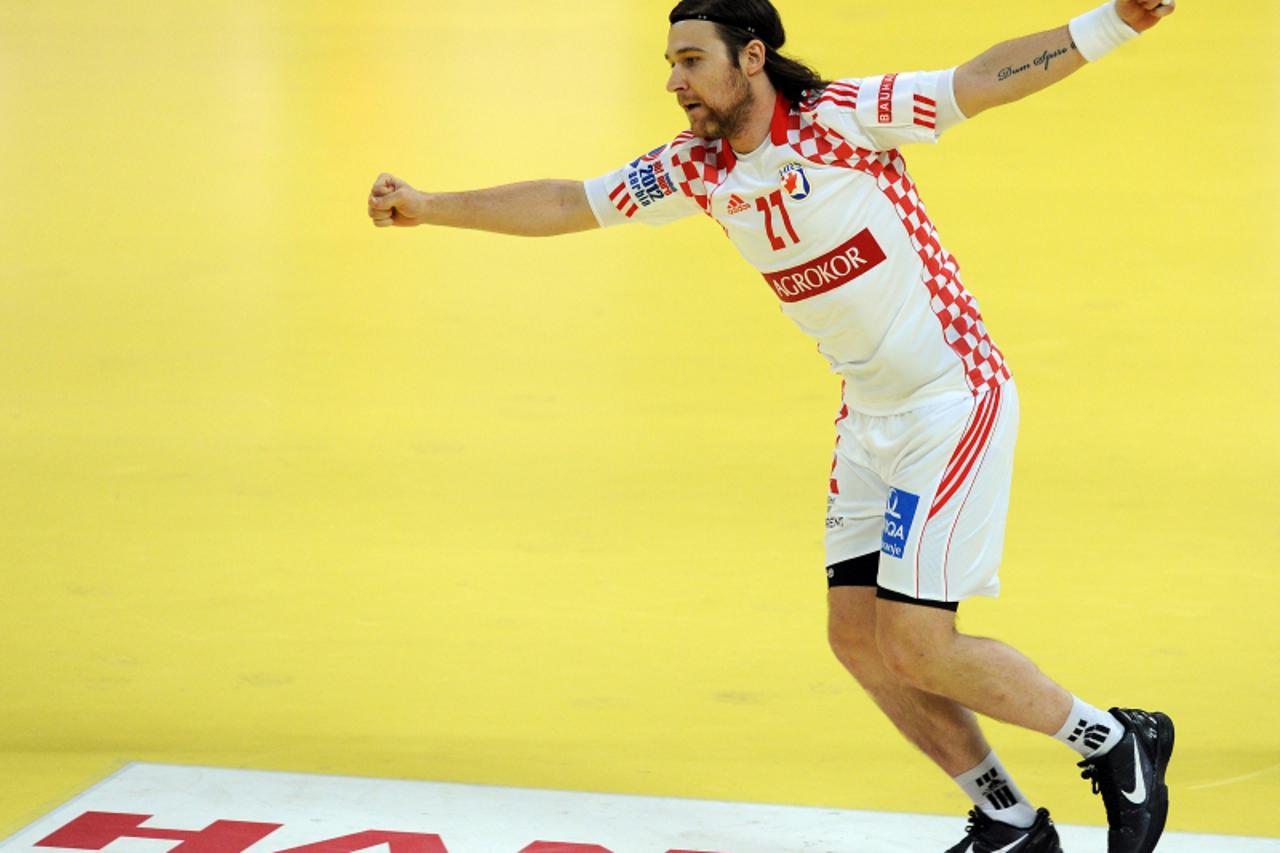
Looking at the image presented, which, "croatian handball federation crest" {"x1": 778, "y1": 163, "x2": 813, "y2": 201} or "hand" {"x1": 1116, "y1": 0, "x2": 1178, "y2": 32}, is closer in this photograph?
"hand" {"x1": 1116, "y1": 0, "x2": 1178, "y2": 32}

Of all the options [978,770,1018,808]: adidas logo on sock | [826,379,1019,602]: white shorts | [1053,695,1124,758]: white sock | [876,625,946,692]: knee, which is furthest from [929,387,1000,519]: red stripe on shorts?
[978,770,1018,808]: adidas logo on sock

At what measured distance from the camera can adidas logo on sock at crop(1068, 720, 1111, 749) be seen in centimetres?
424

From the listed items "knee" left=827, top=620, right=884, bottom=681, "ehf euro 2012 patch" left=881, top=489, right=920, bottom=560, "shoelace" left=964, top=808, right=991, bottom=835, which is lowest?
"shoelace" left=964, top=808, right=991, bottom=835

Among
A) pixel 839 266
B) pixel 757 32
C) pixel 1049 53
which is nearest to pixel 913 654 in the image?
pixel 839 266

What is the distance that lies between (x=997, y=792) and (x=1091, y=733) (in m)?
0.27

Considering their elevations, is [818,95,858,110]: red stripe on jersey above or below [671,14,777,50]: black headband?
below

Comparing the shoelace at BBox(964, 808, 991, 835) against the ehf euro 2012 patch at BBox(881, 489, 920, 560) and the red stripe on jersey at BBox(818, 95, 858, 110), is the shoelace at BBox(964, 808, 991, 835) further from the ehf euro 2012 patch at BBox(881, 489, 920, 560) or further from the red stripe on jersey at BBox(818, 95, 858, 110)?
the red stripe on jersey at BBox(818, 95, 858, 110)

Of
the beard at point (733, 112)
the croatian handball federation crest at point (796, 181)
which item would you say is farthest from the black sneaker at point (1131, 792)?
the beard at point (733, 112)

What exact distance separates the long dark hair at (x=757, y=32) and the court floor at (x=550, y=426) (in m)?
1.90

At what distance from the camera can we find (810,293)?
4207mm

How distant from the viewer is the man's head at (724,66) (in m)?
4.16

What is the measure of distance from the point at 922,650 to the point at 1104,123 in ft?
22.0

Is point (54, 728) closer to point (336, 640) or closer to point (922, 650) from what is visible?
point (336, 640)

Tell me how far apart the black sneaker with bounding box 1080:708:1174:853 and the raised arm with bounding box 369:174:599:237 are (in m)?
1.81
